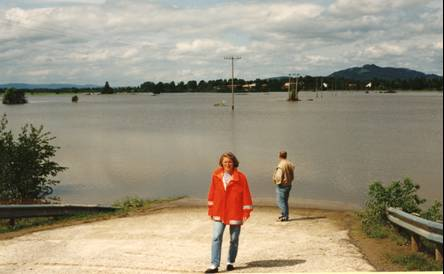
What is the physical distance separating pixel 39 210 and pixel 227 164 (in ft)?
23.8

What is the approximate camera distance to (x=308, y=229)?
41.2 feet

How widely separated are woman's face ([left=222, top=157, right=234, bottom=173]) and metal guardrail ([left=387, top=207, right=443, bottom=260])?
302cm

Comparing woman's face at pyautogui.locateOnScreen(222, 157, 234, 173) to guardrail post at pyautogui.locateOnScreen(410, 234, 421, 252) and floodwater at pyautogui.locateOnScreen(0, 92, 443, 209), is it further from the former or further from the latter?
floodwater at pyautogui.locateOnScreen(0, 92, 443, 209)

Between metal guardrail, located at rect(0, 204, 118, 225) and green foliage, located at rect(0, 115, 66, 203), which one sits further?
green foliage, located at rect(0, 115, 66, 203)

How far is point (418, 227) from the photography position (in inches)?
348

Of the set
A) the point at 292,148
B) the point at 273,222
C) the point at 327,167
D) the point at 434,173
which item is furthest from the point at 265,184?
the point at 292,148

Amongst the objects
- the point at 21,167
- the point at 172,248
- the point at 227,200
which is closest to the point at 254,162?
the point at 21,167

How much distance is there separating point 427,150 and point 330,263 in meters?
37.3

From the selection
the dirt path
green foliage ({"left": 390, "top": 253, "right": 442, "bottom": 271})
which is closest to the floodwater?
the dirt path

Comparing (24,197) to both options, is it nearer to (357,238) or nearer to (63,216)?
(63,216)

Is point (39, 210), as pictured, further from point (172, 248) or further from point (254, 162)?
point (254, 162)

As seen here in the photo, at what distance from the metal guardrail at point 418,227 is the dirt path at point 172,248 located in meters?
0.97

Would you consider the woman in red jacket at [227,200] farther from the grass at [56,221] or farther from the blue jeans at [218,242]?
the grass at [56,221]

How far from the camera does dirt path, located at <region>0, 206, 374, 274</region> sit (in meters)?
8.87
